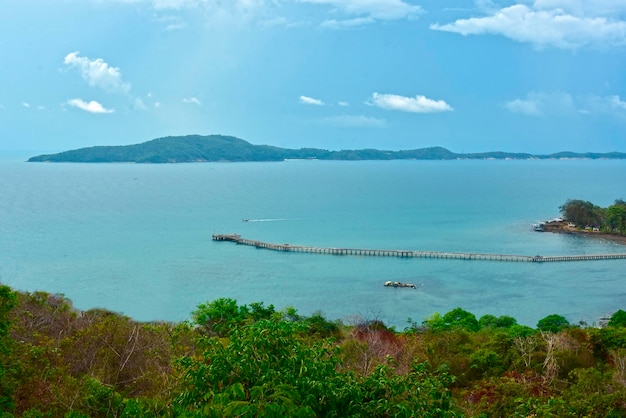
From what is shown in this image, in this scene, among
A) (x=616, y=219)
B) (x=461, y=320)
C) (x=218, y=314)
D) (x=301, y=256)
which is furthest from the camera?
(x=616, y=219)

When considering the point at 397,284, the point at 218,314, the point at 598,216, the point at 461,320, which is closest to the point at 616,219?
the point at 598,216

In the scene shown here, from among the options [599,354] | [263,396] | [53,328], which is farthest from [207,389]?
[599,354]

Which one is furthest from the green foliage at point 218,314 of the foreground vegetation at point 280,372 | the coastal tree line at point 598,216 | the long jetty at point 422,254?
the coastal tree line at point 598,216

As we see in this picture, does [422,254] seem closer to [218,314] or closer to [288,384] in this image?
[218,314]

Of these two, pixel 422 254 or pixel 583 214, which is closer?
pixel 422 254

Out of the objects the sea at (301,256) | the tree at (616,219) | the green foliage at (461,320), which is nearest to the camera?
the green foliage at (461,320)

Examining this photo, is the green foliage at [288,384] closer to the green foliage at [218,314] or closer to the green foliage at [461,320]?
the green foliage at [218,314]
